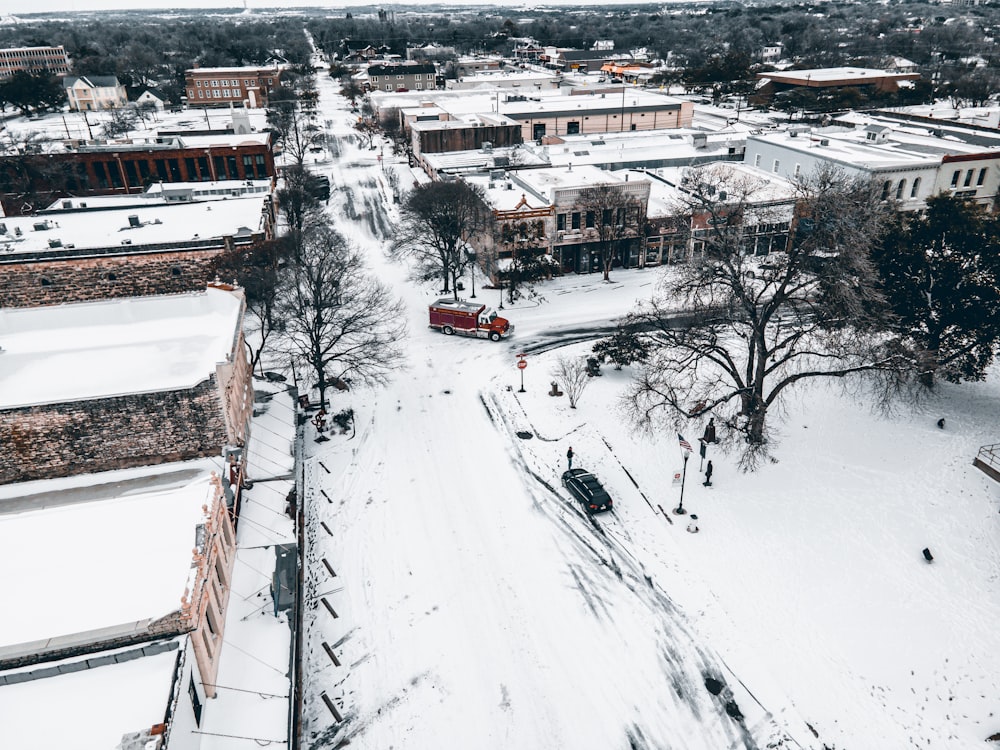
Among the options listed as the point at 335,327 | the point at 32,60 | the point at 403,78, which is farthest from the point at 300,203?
the point at 32,60

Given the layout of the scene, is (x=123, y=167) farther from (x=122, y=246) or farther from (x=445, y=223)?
(x=445, y=223)

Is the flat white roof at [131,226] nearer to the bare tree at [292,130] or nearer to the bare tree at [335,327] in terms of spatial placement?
the bare tree at [335,327]

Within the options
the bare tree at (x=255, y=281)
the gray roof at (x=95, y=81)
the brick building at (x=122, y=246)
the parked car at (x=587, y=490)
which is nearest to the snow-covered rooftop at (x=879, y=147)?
the parked car at (x=587, y=490)

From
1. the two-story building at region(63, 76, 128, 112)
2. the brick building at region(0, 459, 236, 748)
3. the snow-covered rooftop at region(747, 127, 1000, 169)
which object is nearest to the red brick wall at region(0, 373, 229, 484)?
the brick building at region(0, 459, 236, 748)

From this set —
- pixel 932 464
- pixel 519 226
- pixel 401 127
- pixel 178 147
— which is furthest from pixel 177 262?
pixel 401 127

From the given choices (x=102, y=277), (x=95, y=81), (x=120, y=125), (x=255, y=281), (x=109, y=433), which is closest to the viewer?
(x=109, y=433)

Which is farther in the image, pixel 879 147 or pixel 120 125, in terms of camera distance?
pixel 120 125

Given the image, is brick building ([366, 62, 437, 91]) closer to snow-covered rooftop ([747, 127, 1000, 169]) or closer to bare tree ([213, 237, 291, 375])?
snow-covered rooftop ([747, 127, 1000, 169])
